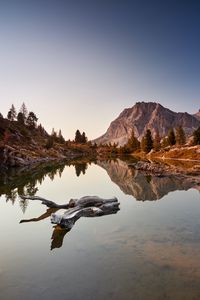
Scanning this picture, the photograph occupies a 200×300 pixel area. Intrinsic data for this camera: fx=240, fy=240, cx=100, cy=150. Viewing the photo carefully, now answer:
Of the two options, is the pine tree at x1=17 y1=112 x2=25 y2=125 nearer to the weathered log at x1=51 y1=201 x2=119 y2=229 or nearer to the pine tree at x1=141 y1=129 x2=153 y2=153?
the pine tree at x1=141 y1=129 x2=153 y2=153

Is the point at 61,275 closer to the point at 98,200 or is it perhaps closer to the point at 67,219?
the point at 67,219

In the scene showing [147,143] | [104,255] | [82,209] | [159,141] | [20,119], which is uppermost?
[20,119]

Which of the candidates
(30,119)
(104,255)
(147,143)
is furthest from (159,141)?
(104,255)

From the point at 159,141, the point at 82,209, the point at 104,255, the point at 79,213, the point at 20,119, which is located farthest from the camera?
the point at 20,119

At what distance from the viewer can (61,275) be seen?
439 inches

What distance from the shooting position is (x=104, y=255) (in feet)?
43.9

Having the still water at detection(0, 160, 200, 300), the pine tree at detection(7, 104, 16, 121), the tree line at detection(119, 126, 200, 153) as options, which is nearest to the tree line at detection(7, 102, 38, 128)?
the pine tree at detection(7, 104, 16, 121)

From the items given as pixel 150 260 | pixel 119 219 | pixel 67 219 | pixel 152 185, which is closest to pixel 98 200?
pixel 119 219

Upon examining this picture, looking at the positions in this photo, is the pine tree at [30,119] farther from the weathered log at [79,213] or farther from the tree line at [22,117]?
the weathered log at [79,213]

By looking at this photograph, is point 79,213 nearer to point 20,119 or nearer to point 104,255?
Result: point 104,255

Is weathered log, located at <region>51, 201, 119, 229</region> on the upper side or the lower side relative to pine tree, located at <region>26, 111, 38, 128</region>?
lower

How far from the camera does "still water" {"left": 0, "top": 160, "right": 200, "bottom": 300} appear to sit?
1002cm

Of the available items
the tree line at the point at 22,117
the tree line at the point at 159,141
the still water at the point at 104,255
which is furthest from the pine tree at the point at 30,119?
the still water at the point at 104,255

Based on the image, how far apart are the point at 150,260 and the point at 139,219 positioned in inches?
311
